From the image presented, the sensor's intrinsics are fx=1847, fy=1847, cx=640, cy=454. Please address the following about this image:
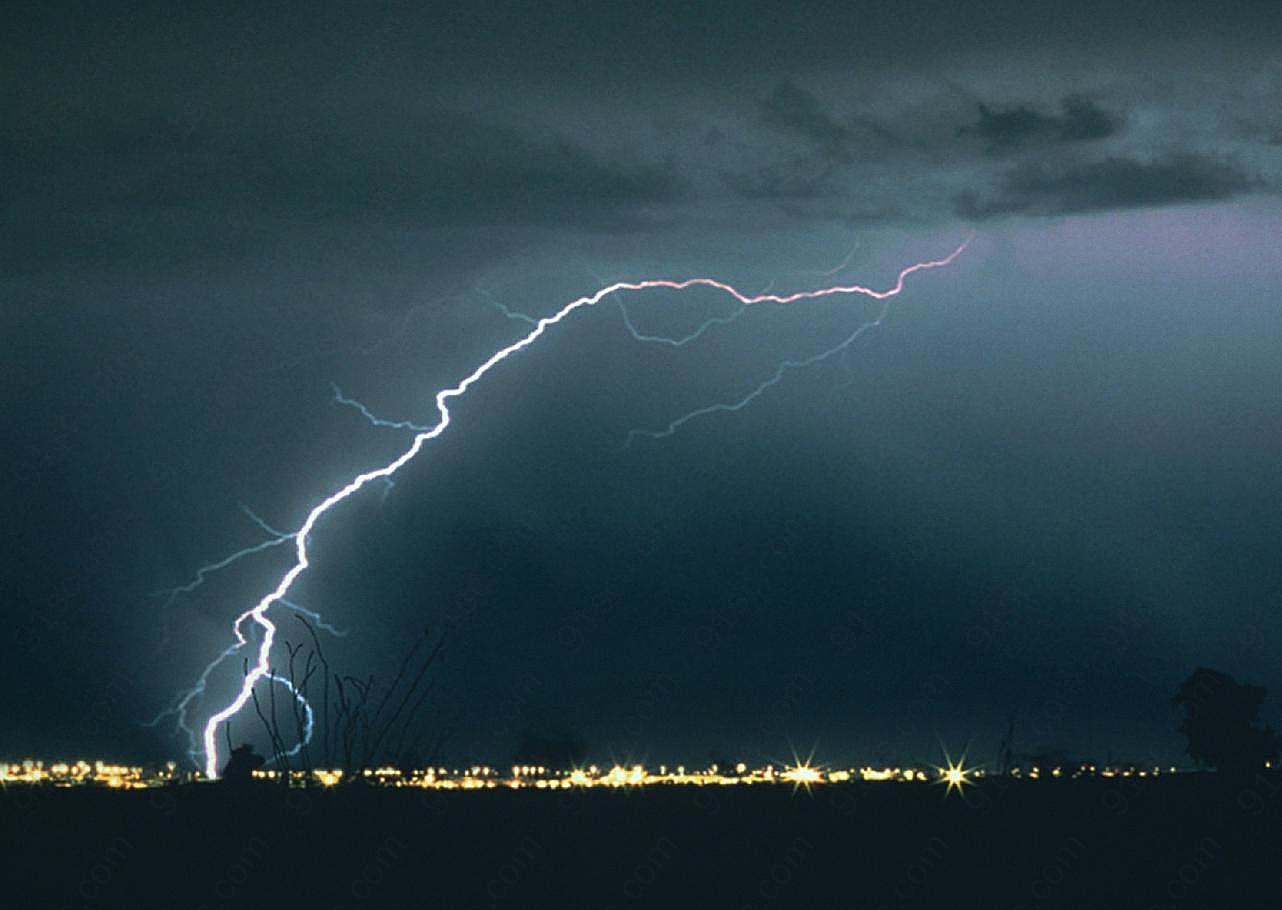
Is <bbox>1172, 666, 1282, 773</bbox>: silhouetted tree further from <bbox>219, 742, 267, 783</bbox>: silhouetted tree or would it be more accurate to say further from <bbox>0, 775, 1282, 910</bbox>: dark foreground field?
<bbox>219, 742, 267, 783</bbox>: silhouetted tree

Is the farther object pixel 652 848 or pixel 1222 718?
pixel 1222 718

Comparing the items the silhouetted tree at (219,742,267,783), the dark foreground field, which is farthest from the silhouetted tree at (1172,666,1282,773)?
the silhouetted tree at (219,742,267,783)

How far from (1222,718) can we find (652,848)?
519 inches

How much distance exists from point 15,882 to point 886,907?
9842 millimetres

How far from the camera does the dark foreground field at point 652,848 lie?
2095cm

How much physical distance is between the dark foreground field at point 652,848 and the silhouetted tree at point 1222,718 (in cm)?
463

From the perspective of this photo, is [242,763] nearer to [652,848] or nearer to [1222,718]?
[652,848]

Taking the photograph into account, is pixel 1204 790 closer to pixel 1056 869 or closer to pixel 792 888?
pixel 1056 869

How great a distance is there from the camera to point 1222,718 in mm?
32094

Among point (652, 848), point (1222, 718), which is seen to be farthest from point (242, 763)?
point (1222, 718)

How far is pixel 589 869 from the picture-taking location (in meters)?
22.2

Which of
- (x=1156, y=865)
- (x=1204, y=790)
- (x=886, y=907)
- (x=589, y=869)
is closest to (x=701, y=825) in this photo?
(x=589, y=869)

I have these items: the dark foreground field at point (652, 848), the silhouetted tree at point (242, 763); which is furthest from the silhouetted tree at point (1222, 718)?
the silhouetted tree at point (242, 763)

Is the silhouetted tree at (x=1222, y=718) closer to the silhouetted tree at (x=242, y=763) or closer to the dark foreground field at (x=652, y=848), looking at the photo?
the dark foreground field at (x=652, y=848)
